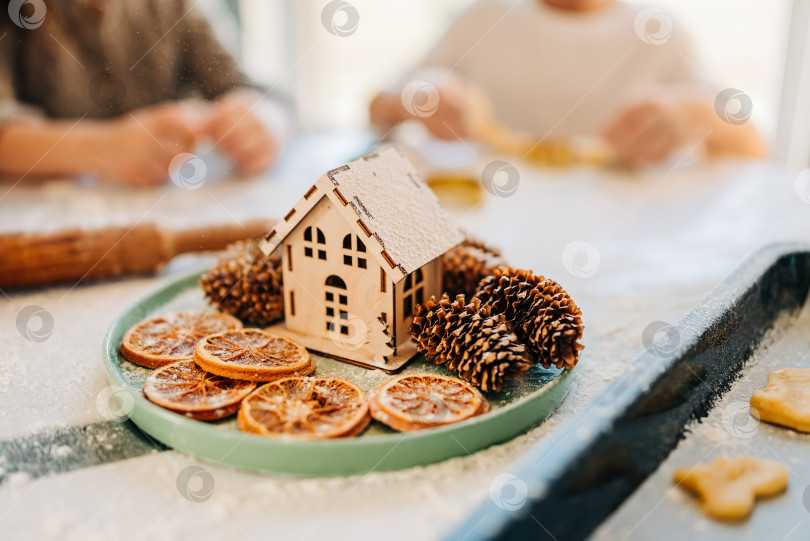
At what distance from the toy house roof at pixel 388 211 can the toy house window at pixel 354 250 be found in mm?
30

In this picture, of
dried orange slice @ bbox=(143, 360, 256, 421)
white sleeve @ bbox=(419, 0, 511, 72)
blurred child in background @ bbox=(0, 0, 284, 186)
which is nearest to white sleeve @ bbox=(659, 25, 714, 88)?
white sleeve @ bbox=(419, 0, 511, 72)

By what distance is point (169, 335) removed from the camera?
2.79 feet

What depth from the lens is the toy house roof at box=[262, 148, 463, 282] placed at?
755 millimetres

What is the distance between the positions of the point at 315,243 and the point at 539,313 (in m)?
0.27

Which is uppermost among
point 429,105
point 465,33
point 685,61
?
point 685,61

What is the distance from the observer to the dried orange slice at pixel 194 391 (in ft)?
2.26

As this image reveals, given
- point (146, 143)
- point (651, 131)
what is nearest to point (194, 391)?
point (146, 143)

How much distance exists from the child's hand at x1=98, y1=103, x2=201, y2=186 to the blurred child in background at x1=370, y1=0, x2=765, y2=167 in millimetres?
464

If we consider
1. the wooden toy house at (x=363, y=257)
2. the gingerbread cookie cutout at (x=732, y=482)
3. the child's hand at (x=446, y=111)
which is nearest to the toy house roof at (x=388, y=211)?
the wooden toy house at (x=363, y=257)

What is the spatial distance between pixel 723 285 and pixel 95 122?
1.45 m

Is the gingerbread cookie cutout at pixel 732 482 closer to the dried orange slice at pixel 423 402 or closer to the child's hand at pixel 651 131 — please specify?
the dried orange slice at pixel 423 402

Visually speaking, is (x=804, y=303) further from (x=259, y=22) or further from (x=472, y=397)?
(x=259, y=22)

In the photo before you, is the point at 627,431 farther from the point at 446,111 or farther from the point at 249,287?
the point at 446,111

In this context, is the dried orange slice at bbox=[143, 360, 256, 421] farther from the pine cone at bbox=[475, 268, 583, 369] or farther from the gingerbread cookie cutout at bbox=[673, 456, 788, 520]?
the gingerbread cookie cutout at bbox=[673, 456, 788, 520]
